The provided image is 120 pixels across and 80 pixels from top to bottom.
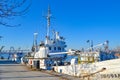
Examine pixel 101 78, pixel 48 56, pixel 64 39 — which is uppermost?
pixel 64 39

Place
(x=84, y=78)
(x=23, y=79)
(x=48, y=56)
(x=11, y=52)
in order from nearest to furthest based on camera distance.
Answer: (x=23, y=79), (x=84, y=78), (x=48, y=56), (x=11, y=52)

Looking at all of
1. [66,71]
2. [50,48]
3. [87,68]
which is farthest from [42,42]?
[87,68]

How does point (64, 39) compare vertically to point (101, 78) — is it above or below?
above

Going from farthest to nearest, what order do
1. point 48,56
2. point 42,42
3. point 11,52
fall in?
1. point 11,52
2. point 42,42
3. point 48,56

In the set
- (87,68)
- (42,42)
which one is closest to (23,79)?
(87,68)

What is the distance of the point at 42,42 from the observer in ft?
180

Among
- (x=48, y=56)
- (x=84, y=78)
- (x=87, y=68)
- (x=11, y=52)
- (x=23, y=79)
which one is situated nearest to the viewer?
(x=23, y=79)

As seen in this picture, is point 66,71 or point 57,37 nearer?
point 66,71

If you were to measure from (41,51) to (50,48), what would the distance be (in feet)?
6.55

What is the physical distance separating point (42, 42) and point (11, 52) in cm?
5681

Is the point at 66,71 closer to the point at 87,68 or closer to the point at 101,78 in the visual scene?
the point at 87,68

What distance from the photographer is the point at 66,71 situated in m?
30.2

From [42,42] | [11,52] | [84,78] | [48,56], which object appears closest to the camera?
[84,78]

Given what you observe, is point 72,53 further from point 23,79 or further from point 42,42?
point 23,79
